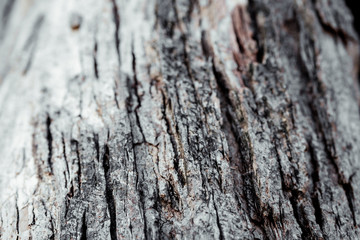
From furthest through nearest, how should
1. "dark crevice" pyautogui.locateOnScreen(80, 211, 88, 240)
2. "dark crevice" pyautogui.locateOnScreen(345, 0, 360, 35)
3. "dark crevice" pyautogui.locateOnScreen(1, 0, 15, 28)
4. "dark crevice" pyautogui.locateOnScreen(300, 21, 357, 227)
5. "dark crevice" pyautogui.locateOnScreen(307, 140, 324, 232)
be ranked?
"dark crevice" pyautogui.locateOnScreen(1, 0, 15, 28) → "dark crevice" pyautogui.locateOnScreen(345, 0, 360, 35) → "dark crevice" pyautogui.locateOnScreen(300, 21, 357, 227) → "dark crevice" pyautogui.locateOnScreen(307, 140, 324, 232) → "dark crevice" pyautogui.locateOnScreen(80, 211, 88, 240)

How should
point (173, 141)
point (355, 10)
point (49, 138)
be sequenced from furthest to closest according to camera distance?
1. point (355, 10)
2. point (49, 138)
3. point (173, 141)

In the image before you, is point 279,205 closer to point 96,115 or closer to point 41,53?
point 96,115

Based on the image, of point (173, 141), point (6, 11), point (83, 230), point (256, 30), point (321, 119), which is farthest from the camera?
point (6, 11)

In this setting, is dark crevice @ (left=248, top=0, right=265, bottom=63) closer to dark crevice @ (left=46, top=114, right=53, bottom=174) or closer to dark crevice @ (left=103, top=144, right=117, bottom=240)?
dark crevice @ (left=103, top=144, right=117, bottom=240)

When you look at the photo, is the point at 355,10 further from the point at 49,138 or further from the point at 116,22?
the point at 49,138

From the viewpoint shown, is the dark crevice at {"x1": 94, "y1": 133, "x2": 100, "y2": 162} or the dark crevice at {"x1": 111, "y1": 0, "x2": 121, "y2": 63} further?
the dark crevice at {"x1": 111, "y1": 0, "x2": 121, "y2": 63}

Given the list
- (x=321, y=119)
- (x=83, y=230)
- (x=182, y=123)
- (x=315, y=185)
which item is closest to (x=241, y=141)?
(x=182, y=123)

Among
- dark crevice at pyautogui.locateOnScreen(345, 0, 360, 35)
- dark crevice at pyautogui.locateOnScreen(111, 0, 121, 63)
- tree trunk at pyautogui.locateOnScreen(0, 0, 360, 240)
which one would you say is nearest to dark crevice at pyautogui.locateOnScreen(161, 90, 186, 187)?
tree trunk at pyautogui.locateOnScreen(0, 0, 360, 240)

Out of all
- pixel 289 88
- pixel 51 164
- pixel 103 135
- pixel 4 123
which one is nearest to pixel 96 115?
pixel 103 135
